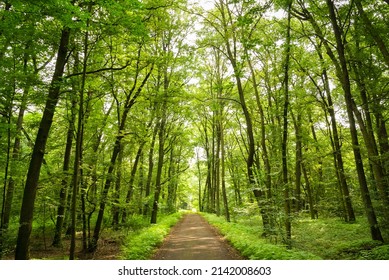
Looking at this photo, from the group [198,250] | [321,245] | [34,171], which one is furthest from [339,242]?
[34,171]

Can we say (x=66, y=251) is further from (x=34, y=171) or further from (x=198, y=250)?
(x=198, y=250)

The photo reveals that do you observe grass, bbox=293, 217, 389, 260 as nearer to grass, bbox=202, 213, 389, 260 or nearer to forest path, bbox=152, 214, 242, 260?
grass, bbox=202, 213, 389, 260

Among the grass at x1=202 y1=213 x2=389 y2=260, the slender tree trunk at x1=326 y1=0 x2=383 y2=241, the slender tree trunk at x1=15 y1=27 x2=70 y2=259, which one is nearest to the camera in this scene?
the grass at x1=202 y1=213 x2=389 y2=260

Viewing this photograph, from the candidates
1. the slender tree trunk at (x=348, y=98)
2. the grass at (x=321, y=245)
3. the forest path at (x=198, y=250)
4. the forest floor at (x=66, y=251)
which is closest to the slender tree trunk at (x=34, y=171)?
the forest floor at (x=66, y=251)

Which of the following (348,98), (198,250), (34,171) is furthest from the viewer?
(198,250)

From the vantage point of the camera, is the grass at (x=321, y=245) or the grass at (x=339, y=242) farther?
the grass at (x=339, y=242)

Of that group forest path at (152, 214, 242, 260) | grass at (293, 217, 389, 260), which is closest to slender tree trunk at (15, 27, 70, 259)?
forest path at (152, 214, 242, 260)

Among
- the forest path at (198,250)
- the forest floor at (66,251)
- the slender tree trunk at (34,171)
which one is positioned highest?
the slender tree trunk at (34,171)

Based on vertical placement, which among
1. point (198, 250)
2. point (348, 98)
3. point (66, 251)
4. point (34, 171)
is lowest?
point (66, 251)

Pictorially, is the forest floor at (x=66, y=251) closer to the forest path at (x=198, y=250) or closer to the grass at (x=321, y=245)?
the forest path at (x=198, y=250)

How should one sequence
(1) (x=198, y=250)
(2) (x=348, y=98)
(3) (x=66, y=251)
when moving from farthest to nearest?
1. (3) (x=66, y=251)
2. (1) (x=198, y=250)
3. (2) (x=348, y=98)

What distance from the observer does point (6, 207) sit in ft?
35.1

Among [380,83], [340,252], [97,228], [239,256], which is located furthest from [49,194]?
[380,83]

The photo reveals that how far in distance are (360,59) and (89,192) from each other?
11719 millimetres
